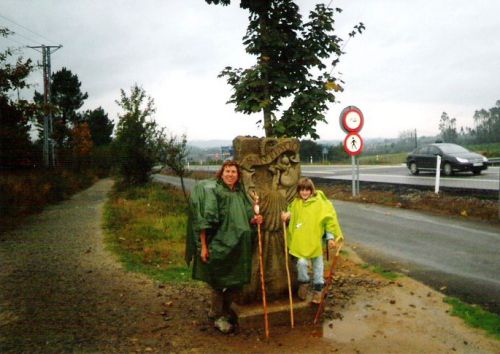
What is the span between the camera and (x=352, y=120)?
13.9 metres

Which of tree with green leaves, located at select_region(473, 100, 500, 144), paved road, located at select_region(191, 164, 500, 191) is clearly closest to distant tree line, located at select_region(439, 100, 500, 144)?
tree with green leaves, located at select_region(473, 100, 500, 144)

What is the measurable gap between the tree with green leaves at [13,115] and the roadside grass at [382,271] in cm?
1064

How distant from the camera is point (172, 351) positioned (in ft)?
13.5

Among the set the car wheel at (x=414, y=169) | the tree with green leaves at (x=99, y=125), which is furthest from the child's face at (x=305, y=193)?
the tree with green leaves at (x=99, y=125)

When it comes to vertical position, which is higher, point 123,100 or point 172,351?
point 123,100

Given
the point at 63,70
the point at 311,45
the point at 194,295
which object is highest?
the point at 63,70

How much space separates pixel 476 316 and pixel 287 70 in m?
5.26

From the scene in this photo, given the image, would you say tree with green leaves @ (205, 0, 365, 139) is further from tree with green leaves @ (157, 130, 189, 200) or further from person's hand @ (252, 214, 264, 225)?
tree with green leaves @ (157, 130, 189, 200)

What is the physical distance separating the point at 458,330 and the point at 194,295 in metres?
3.26

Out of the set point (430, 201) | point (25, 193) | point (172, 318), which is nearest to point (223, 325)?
point (172, 318)

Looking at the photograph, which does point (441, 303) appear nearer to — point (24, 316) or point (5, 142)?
point (24, 316)

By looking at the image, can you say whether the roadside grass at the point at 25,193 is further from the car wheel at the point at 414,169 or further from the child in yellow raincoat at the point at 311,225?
the car wheel at the point at 414,169

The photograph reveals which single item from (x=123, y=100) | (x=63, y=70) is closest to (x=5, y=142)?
(x=123, y=100)

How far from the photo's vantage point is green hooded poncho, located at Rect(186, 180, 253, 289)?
170 inches
